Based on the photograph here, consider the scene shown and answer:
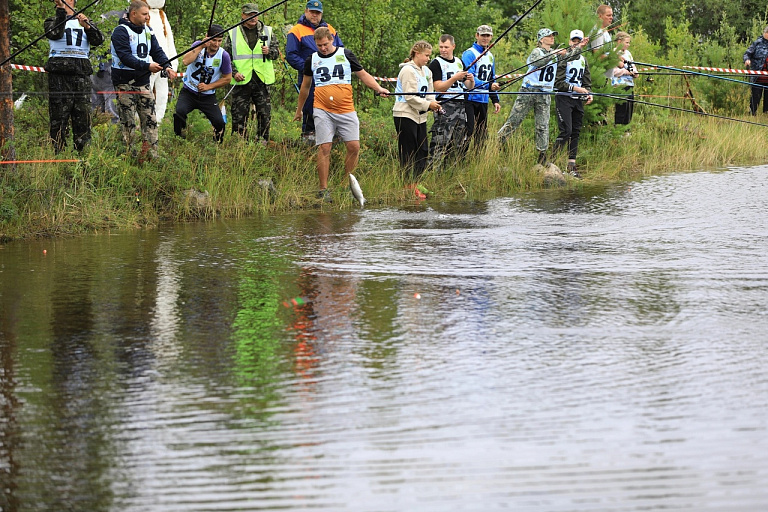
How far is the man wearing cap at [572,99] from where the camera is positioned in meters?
15.8

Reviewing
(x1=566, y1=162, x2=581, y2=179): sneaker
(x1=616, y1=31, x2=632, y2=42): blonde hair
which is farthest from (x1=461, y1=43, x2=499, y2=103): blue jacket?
(x1=616, y1=31, x2=632, y2=42): blonde hair

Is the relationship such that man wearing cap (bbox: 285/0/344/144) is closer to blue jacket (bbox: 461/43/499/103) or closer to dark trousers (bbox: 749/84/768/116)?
blue jacket (bbox: 461/43/499/103)

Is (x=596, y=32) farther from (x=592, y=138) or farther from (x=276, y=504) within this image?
(x=276, y=504)

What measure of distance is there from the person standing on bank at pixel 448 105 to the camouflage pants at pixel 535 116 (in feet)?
3.88

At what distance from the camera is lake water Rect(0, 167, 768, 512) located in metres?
4.24

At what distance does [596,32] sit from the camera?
54.4ft

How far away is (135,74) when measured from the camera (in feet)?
41.2

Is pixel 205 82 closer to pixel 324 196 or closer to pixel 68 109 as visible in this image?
pixel 68 109

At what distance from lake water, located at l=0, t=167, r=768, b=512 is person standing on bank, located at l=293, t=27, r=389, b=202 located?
2940mm

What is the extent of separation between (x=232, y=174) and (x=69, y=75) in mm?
1968

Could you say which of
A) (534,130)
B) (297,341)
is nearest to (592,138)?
(534,130)

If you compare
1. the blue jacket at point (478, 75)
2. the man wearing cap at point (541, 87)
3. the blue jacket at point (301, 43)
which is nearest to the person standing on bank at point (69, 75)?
the blue jacket at point (301, 43)

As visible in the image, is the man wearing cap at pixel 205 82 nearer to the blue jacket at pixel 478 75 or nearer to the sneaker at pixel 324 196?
the sneaker at pixel 324 196

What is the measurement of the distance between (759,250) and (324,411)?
5.46m
